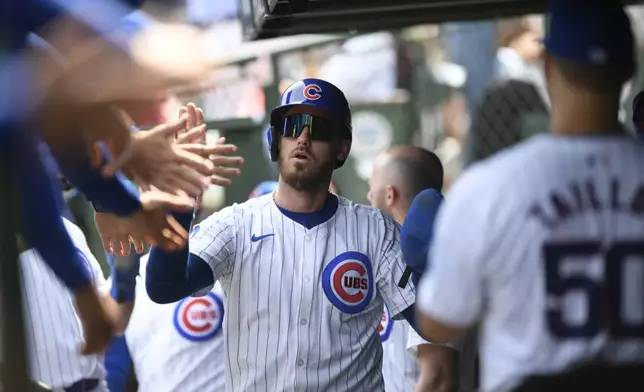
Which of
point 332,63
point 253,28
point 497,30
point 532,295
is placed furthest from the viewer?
point 332,63

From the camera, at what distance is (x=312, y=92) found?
4.39 metres

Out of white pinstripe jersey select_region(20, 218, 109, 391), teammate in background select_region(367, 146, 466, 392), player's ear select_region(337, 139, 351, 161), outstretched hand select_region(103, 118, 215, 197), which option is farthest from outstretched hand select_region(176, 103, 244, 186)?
teammate in background select_region(367, 146, 466, 392)

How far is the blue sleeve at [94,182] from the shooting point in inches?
123

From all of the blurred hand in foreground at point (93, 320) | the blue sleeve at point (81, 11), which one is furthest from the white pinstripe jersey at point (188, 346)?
the blue sleeve at point (81, 11)

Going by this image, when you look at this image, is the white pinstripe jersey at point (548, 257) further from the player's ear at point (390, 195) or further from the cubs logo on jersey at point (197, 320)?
the player's ear at point (390, 195)

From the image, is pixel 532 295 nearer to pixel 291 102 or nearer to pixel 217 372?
pixel 291 102

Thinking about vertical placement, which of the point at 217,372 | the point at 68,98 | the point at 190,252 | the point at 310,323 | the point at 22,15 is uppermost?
the point at 22,15

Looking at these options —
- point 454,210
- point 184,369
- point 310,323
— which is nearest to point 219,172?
point 310,323

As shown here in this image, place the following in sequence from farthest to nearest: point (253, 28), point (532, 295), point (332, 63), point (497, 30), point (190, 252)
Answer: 1. point (332, 63)
2. point (497, 30)
3. point (253, 28)
4. point (190, 252)
5. point (532, 295)

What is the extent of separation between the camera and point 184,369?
16.9 feet

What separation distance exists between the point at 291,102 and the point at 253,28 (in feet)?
2.45

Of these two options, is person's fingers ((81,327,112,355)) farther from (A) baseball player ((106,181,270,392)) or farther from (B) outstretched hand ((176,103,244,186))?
(A) baseball player ((106,181,270,392))

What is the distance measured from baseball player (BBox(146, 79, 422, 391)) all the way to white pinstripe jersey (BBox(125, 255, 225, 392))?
0.86m

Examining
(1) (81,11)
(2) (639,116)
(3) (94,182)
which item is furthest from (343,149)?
(1) (81,11)
